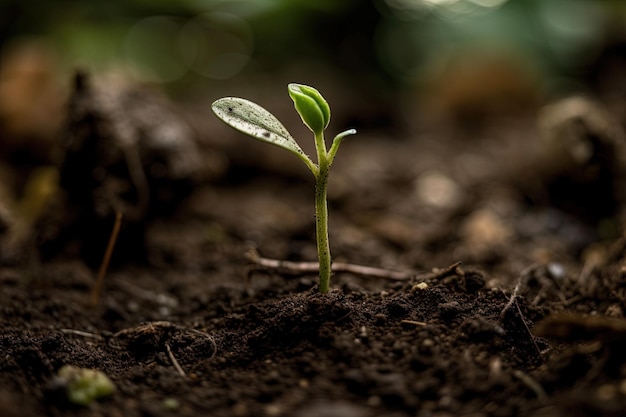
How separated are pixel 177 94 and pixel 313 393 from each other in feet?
11.6

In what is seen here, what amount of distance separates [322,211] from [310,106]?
0.62 ft

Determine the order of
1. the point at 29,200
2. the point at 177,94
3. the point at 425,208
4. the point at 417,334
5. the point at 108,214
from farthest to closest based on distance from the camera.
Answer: the point at 177,94 < the point at 425,208 < the point at 29,200 < the point at 108,214 < the point at 417,334

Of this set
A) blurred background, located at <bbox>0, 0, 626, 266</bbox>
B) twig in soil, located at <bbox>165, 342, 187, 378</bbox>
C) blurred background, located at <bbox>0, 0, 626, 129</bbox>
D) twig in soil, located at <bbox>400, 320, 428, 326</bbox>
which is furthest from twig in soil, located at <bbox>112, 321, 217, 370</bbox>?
blurred background, located at <bbox>0, 0, 626, 129</bbox>

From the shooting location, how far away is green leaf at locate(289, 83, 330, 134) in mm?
1016

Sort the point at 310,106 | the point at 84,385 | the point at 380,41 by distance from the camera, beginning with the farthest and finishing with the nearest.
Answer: the point at 380,41
the point at 310,106
the point at 84,385

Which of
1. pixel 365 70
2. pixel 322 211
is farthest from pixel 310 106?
pixel 365 70

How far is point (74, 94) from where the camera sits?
169 centimetres

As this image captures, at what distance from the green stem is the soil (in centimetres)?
4

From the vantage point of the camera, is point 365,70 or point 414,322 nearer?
point 414,322

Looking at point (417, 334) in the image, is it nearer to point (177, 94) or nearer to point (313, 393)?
point (313, 393)

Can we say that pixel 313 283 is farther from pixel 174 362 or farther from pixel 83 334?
pixel 83 334

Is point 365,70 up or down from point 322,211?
up

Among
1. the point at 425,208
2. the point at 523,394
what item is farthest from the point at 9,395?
the point at 425,208

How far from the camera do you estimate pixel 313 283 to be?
1.28m
